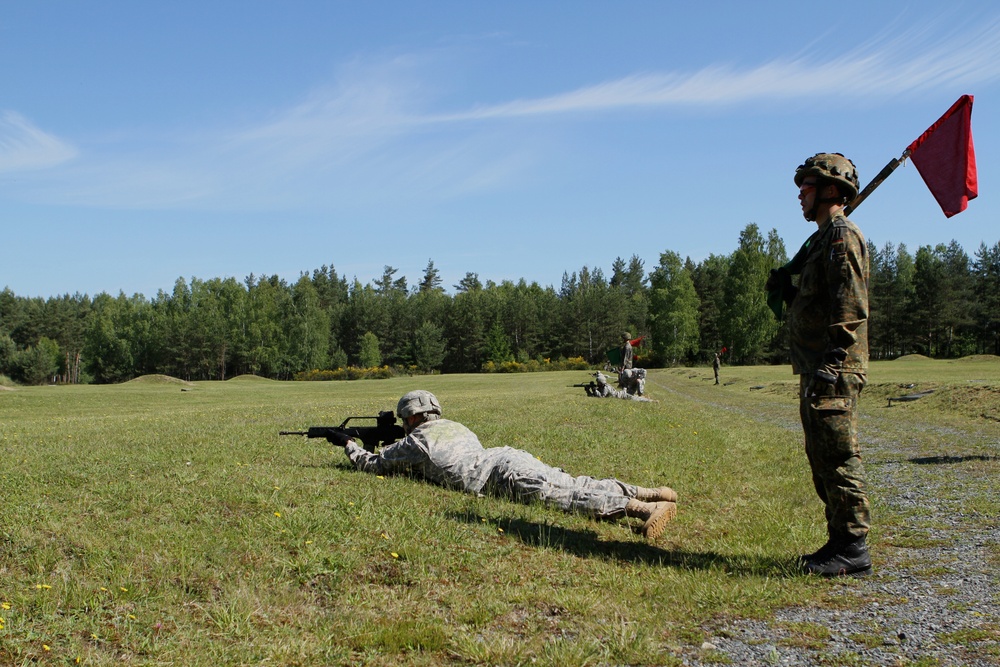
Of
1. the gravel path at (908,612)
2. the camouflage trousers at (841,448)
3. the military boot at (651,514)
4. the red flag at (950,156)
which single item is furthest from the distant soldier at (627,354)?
the camouflage trousers at (841,448)

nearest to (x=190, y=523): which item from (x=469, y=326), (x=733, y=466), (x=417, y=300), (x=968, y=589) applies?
(x=968, y=589)

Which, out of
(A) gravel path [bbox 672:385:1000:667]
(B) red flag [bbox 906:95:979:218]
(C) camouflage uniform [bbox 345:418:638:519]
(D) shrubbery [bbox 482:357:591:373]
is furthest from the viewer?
(D) shrubbery [bbox 482:357:591:373]

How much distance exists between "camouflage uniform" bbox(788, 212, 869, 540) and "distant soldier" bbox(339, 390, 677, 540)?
162cm

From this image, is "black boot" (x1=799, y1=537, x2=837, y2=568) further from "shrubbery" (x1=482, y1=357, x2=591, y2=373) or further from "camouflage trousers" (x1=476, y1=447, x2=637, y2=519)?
"shrubbery" (x1=482, y1=357, x2=591, y2=373)

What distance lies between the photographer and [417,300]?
137 m

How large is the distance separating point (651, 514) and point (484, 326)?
118 m

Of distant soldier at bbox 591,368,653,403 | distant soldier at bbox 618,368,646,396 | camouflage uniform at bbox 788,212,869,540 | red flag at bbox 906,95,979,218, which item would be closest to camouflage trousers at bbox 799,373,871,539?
camouflage uniform at bbox 788,212,869,540

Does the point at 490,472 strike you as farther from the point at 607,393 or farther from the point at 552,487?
the point at 607,393

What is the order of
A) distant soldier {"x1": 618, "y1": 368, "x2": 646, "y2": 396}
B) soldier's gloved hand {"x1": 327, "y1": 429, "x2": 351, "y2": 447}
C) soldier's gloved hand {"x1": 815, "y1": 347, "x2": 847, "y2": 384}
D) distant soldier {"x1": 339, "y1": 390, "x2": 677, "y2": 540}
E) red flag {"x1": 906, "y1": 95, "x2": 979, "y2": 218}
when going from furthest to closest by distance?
distant soldier {"x1": 618, "y1": 368, "x2": 646, "y2": 396} < soldier's gloved hand {"x1": 327, "y1": 429, "x2": 351, "y2": 447} < red flag {"x1": 906, "y1": 95, "x2": 979, "y2": 218} < distant soldier {"x1": 339, "y1": 390, "x2": 677, "y2": 540} < soldier's gloved hand {"x1": 815, "y1": 347, "x2": 847, "y2": 384}

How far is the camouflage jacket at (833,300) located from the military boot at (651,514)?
180 centimetres

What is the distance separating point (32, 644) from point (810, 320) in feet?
18.6

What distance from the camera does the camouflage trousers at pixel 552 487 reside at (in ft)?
23.8

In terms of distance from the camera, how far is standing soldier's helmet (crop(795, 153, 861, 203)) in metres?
6.13

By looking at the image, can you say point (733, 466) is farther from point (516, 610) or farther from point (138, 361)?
point (138, 361)
